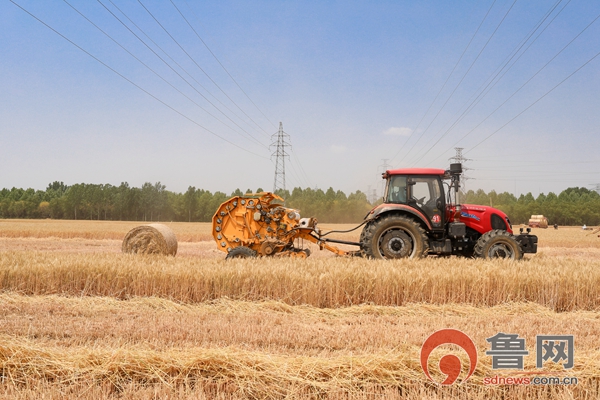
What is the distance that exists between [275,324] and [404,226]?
4720mm

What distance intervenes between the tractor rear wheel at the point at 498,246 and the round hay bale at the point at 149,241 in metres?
8.03

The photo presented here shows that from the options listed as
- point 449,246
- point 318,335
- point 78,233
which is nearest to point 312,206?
point 78,233

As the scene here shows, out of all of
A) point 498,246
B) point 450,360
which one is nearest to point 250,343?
point 450,360

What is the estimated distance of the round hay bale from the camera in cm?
1157

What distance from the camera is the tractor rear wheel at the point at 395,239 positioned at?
31.2 feet

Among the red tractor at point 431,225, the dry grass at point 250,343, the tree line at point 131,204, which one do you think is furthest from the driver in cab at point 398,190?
the tree line at point 131,204

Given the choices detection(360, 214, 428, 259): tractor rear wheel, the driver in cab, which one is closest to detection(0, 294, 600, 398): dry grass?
detection(360, 214, 428, 259): tractor rear wheel

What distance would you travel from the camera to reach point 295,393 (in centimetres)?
345

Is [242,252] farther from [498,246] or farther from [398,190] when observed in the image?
[498,246]

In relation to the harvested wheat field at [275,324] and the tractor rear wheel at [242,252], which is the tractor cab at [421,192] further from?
the tractor rear wheel at [242,252]

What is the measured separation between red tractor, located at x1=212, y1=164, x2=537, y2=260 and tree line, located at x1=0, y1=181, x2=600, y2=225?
56231 mm

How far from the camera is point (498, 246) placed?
31.4 ft

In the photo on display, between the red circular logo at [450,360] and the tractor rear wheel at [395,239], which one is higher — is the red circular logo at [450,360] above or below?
below

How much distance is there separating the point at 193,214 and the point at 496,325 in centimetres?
7190
